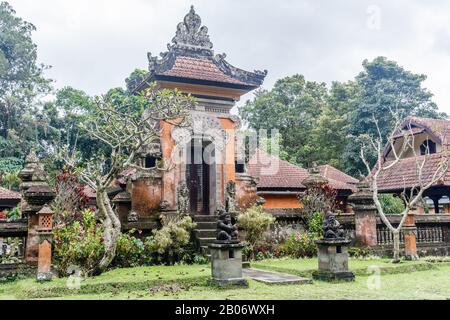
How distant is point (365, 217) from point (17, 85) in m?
28.5

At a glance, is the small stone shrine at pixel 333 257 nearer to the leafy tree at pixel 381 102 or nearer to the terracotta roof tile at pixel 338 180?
the terracotta roof tile at pixel 338 180

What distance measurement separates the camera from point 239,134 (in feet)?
50.2

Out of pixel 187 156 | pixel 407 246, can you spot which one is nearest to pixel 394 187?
pixel 407 246

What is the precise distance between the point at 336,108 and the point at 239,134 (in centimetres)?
2126

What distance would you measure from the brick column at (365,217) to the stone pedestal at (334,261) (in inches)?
165

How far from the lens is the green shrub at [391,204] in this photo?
21516 millimetres

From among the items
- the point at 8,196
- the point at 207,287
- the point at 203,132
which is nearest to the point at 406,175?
the point at 203,132

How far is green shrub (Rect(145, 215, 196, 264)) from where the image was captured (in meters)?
11.9

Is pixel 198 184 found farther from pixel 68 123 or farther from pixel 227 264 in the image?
pixel 68 123

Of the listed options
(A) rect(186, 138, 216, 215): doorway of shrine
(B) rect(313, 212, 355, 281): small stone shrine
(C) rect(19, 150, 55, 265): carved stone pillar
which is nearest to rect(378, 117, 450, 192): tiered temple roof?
(A) rect(186, 138, 216, 215): doorway of shrine

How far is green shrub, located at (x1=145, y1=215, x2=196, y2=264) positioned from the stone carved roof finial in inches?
245

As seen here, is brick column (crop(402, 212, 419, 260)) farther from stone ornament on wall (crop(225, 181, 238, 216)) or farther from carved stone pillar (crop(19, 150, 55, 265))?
carved stone pillar (crop(19, 150, 55, 265))

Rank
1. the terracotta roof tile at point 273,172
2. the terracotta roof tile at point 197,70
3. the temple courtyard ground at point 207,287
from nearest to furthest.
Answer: the temple courtyard ground at point 207,287, the terracotta roof tile at point 197,70, the terracotta roof tile at point 273,172

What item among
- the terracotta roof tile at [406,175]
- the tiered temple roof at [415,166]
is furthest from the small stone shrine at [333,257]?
the terracotta roof tile at [406,175]
